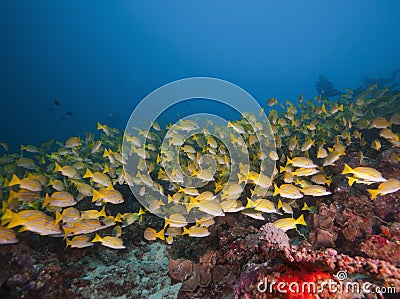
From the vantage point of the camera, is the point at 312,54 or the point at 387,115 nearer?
the point at 387,115

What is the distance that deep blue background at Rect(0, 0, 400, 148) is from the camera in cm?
7556

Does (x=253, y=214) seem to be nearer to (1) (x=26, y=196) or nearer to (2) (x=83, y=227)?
(2) (x=83, y=227)

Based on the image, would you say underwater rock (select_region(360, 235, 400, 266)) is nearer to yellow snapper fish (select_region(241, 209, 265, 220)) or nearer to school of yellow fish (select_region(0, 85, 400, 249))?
school of yellow fish (select_region(0, 85, 400, 249))

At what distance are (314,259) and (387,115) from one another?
941 cm

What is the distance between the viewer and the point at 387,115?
29.1 feet

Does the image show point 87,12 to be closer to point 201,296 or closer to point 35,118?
point 35,118

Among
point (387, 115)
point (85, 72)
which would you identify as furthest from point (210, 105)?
point (387, 115)

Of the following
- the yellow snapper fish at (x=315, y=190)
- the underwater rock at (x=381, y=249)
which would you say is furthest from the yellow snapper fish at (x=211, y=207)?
the underwater rock at (x=381, y=249)

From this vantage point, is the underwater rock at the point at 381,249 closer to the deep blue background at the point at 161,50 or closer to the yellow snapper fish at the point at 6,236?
the yellow snapper fish at the point at 6,236

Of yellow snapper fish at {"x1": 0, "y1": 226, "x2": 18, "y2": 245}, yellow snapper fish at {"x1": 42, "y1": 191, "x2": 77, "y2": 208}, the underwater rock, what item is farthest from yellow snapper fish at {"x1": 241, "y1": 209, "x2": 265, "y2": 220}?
yellow snapper fish at {"x1": 0, "y1": 226, "x2": 18, "y2": 245}

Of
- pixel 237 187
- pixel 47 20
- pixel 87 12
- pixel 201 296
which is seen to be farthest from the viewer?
pixel 87 12

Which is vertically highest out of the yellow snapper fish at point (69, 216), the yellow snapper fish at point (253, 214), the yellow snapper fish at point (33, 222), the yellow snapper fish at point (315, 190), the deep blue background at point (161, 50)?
the deep blue background at point (161, 50)

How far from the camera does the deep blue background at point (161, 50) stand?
7556 centimetres

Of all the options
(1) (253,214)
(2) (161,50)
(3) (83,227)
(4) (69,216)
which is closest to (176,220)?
(1) (253,214)
